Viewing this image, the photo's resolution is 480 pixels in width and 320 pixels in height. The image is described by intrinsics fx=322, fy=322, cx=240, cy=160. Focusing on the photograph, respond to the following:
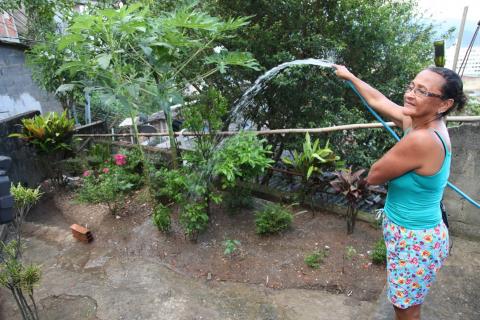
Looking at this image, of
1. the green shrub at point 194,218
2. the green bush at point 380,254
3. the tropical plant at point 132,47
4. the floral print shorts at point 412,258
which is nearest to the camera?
the floral print shorts at point 412,258

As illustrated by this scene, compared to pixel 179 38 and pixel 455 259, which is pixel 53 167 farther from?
pixel 455 259

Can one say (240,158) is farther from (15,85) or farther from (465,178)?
(15,85)

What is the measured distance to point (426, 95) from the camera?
151 cm

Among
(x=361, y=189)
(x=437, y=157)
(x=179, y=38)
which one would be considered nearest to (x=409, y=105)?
(x=437, y=157)

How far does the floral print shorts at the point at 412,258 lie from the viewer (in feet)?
5.62

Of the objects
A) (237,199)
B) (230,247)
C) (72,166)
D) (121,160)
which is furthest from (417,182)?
(72,166)

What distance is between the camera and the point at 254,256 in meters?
3.37

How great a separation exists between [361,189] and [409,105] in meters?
1.87

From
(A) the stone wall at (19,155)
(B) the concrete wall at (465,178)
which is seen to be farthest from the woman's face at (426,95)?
(A) the stone wall at (19,155)

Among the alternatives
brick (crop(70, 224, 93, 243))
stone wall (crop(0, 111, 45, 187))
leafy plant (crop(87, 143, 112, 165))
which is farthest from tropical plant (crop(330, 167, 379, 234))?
stone wall (crop(0, 111, 45, 187))

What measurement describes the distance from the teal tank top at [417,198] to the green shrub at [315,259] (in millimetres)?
1491

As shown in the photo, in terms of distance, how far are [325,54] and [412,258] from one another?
3.78 metres

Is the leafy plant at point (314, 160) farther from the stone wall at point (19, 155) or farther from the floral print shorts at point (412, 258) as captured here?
the stone wall at point (19, 155)

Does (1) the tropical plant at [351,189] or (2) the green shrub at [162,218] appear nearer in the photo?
(1) the tropical plant at [351,189]
